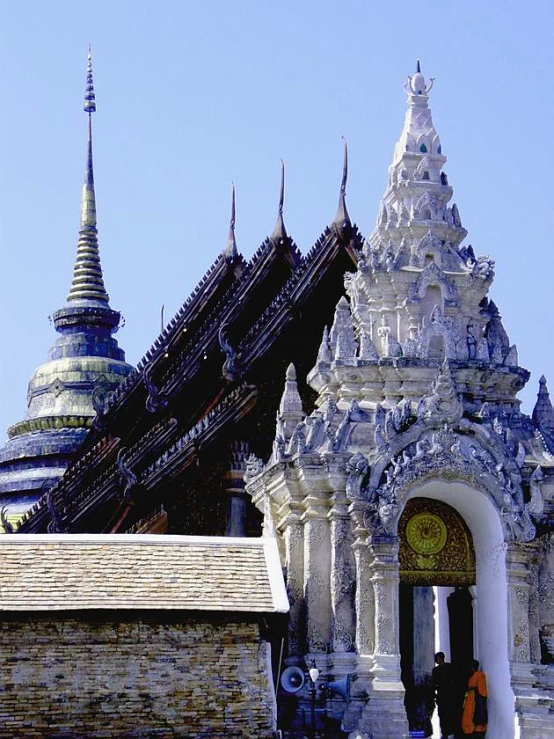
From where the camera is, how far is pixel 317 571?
734 inches

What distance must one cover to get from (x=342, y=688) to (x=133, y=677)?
2.17 meters

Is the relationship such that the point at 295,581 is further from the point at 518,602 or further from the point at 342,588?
the point at 518,602

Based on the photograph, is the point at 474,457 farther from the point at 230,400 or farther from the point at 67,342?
the point at 67,342

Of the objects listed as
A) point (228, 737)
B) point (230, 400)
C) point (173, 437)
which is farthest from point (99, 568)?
point (173, 437)

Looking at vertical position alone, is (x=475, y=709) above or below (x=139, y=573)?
below

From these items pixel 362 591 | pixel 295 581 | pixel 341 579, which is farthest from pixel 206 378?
pixel 362 591

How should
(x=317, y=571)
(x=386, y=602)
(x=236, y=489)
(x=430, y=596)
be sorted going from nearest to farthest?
(x=386, y=602)
(x=317, y=571)
(x=430, y=596)
(x=236, y=489)

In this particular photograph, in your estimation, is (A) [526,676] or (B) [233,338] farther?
(B) [233,338]

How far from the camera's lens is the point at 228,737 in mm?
16984

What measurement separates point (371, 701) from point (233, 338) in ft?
34.0

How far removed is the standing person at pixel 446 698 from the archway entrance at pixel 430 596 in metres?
0.17

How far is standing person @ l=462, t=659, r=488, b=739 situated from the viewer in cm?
1861

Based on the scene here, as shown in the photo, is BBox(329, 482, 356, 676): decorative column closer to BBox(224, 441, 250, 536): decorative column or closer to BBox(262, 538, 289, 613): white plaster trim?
BBox(262, 538, 289, 613): white plaster trim

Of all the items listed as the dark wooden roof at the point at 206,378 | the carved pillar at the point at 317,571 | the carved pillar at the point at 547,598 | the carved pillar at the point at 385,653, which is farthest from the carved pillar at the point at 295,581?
the dark wooden roof at the point at 206,378
